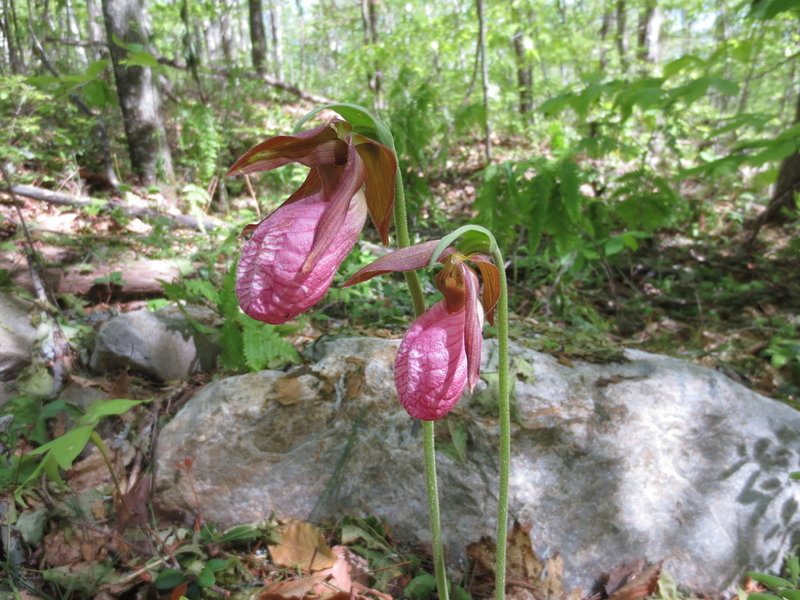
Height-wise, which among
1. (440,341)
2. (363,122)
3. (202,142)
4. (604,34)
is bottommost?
(440,341)

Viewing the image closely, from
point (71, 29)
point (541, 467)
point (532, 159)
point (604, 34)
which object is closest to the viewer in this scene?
point (541, 467)

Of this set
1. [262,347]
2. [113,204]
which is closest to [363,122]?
[262,347]

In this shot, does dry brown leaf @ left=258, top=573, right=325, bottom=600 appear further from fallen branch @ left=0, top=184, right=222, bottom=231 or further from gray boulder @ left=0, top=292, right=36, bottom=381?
fallen branch @ left=0, top=184, right=222, bottom=231

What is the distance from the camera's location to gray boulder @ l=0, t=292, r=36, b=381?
2086mm

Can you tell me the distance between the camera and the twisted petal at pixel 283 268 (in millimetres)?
844

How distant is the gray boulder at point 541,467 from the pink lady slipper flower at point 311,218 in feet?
3.56

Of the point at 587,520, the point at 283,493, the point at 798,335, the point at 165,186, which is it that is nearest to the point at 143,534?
the point at 283,493

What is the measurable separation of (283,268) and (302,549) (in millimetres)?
1239

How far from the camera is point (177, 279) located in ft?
9.86

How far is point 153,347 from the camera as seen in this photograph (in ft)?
7.64

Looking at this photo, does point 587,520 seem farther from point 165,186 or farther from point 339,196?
point 165,186

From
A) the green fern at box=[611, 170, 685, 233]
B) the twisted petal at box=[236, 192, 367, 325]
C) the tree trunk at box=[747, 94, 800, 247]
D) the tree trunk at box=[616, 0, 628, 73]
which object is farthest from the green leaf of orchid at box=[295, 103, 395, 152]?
the tree trunk at box=[616, 0, 628, 73]

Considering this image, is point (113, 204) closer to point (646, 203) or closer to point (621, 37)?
point (646, 203)

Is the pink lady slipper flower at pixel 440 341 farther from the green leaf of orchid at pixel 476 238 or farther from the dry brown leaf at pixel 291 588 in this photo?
the dry brown leaf at pixel 291 588
